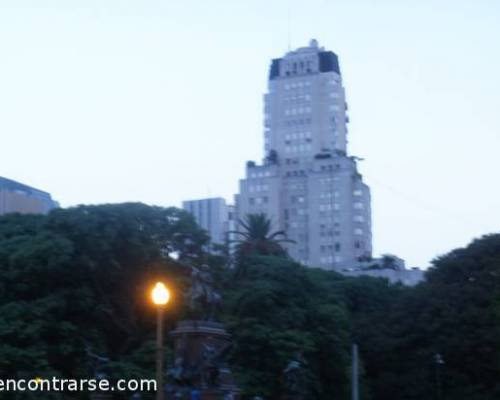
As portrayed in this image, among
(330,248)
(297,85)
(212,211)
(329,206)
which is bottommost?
(330,248)

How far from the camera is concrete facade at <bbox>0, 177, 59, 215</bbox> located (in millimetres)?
88562

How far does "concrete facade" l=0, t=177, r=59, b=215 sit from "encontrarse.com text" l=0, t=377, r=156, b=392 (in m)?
43.6

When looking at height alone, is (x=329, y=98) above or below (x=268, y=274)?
above

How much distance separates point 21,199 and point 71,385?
53270 mm

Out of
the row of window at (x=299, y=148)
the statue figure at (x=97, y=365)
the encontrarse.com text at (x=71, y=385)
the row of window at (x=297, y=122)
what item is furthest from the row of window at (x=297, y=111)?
the statue figure at (x=97, y=365)

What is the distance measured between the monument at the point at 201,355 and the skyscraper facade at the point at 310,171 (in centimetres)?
9344

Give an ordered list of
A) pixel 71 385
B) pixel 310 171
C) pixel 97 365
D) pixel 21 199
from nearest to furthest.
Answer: pixel 97 365, pixel 71 385, pixel 21 199, pixel 310 171

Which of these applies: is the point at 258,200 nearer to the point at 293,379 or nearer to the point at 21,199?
the point at 21,199

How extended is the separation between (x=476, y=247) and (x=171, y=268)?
64.0 feet

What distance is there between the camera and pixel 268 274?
50.8m

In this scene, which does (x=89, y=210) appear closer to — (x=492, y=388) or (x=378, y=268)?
(x=492, y=388)

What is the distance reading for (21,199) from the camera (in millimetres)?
92125

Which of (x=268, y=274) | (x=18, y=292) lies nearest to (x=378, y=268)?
(x=268, y=274)

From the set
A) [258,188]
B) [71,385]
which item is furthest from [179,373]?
[258,188]
